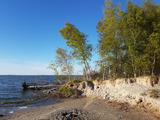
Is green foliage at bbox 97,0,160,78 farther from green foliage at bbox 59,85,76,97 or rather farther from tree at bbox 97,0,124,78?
green foliage at bbox 59,85,76,97

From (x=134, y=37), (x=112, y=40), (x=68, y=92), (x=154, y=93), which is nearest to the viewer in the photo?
(x=154, y=93)

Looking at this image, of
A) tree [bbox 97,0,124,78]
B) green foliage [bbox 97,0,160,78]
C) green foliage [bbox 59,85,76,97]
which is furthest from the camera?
green foliage [bbox 59,85,76,97]

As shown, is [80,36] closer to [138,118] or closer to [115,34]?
[115,34]

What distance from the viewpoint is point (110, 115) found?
7.57 metres

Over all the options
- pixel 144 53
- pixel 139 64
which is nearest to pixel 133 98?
pixel 139 64

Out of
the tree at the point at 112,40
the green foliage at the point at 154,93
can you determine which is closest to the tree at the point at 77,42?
the tree at the point at 112,40

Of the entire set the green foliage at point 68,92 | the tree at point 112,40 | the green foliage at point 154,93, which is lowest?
the green foliage at point 68,92

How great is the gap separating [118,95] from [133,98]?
1.57 meters

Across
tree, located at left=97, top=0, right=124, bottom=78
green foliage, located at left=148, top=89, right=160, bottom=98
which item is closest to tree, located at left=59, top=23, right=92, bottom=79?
tree, located at left=97, top=0, right=124, bottom=78

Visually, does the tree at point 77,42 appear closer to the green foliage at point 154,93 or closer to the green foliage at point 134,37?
the green foliage at point 134,37

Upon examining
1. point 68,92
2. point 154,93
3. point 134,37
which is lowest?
point 68,92

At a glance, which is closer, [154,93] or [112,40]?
[154,93]

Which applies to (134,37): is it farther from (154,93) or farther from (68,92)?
(68,92)

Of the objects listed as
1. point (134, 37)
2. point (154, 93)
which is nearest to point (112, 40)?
point (134, 37)
